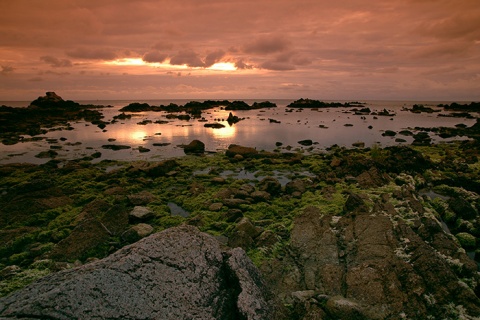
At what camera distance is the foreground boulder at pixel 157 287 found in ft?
14.5

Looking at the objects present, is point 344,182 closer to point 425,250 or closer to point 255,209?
point 255,209

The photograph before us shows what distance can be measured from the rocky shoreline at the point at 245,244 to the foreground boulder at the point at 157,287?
0.02 meters

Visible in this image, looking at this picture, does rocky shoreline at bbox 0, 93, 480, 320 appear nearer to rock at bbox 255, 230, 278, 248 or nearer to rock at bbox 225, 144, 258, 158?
rock at bbox 255, 230, 278, 248

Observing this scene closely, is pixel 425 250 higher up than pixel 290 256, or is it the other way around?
pixel 425 250

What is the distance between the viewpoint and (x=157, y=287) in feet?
17.1

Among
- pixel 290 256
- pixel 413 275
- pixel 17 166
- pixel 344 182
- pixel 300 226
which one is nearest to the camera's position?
pixel 413 275

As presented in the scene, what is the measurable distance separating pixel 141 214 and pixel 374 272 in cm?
1012

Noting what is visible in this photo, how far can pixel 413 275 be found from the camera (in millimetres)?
7723

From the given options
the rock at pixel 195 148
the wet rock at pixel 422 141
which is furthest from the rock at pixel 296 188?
the wet rock at pixel 422 141

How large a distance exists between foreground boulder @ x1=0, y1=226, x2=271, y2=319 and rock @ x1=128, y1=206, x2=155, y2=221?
24.7 ft

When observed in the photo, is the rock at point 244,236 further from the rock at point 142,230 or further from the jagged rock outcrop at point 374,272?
the rock at point 142,230

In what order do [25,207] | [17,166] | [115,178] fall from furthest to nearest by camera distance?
[17,166] → [115,178] → [25,207]

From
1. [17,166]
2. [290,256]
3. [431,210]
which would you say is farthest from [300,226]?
[17,166]

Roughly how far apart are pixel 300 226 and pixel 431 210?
679cm
